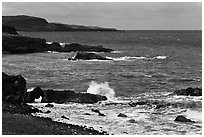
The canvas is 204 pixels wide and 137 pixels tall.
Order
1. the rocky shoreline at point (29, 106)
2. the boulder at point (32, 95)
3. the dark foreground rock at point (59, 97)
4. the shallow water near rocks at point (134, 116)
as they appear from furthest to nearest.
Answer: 1. the dark foreground rock at point (59, 97)
2. the boulder at point (32, 95)
3. the shallow water near rocks at point (134, 116)
4. the rocky shoreline at point (29, 106)

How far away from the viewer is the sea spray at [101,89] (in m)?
37.5

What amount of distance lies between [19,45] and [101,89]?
5540 centimetres

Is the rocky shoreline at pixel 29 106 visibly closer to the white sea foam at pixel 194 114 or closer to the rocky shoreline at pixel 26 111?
the rocky shoreline at pixel 26 111

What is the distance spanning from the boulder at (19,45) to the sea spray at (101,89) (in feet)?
161

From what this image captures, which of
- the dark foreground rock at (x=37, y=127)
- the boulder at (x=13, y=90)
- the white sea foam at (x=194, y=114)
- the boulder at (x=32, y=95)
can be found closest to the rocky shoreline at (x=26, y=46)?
the boulder at (x=32, y=95)

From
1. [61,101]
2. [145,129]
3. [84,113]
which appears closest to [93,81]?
[61,101]

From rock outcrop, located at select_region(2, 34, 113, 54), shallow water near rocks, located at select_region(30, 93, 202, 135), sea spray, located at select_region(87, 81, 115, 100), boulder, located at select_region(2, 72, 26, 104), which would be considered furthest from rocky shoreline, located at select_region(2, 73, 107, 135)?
rock outcrop, located at select_region(2, 34, 113, 54)

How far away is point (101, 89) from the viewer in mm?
40094

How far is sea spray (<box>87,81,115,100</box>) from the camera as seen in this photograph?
37450mm

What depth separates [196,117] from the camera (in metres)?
26.9

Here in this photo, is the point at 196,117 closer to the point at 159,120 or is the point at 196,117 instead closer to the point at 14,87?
the point at 159,120

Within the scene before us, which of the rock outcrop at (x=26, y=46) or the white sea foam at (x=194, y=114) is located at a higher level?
Result: the rock outcrop at (x=26, y=46)

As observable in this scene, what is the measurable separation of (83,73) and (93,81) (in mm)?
6893

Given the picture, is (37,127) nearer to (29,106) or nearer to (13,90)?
(29,106)
